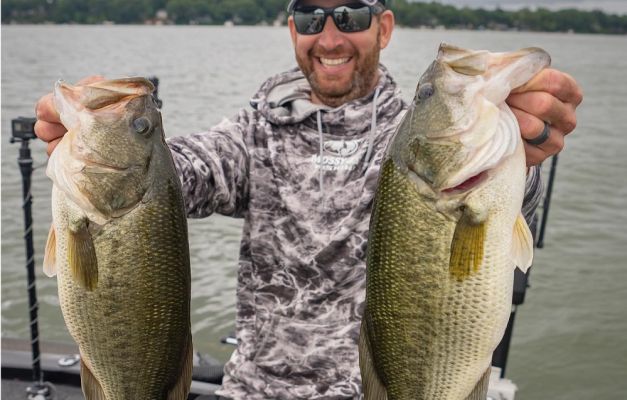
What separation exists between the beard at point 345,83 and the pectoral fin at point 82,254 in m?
1.44

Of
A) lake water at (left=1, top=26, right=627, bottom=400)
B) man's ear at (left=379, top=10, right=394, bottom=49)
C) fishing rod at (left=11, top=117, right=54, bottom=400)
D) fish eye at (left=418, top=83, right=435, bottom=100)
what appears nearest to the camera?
fish eye at (left=418, top=83, right=435, bottom=100)

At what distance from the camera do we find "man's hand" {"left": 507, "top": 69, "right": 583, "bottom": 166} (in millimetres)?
1699

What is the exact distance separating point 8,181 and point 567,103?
10.3 meters

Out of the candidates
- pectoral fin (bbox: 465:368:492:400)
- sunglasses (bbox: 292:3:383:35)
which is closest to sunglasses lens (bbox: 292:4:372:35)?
sunglasses (bbox: 292:3:383:35)

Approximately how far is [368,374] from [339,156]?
117cm

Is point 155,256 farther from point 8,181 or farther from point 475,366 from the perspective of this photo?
point 8,181

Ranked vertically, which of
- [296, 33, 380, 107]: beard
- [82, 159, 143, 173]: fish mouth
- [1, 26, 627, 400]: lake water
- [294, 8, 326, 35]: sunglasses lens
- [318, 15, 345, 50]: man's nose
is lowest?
[1, 26, 627, 400]: lake water

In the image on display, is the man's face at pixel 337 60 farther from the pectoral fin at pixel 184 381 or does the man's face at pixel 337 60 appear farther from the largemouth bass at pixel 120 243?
the pectoral fin at pixel 184 381

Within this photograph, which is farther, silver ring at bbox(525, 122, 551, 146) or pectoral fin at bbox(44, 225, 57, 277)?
pectoral fin at bbox(44, 225, 57, 277)

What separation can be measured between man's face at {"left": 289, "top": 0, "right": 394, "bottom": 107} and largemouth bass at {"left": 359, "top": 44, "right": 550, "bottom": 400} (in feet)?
3.67

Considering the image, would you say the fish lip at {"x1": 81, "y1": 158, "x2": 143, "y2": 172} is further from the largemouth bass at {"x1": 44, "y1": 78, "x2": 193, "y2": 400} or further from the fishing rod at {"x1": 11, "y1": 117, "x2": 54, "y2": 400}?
the fishing rod at {"x1": 11, "y1": 117, "x2": 54, "y2": 400}

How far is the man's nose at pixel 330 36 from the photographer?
9.57ft

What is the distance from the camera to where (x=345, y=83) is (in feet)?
9.70

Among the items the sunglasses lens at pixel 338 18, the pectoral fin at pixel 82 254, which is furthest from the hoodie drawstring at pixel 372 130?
the pectoral fin at pixel 82 254
